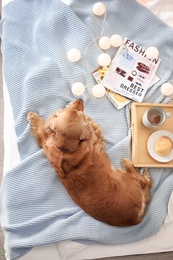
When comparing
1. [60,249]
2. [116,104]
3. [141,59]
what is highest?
[141,59]

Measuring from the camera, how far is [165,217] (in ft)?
5.35

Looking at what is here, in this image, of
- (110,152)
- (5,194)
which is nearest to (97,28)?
(110,152)

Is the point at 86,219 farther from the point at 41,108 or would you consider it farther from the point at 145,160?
the point at 41,108

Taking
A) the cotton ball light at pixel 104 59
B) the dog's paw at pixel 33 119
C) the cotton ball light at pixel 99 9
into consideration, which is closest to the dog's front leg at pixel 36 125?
the dog's paw at pixel 33 119

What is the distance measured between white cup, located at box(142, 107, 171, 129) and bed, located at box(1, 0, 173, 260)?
0.46 ft

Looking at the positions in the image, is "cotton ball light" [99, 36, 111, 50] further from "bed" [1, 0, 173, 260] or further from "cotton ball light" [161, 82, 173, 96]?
"cotton ball light" [161, 82, 173, 96]

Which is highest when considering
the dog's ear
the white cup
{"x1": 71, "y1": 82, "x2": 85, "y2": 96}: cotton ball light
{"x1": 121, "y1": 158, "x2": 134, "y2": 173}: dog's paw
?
{"x1": 71, "y1": 82, "x2": 85, "y2": 96}: cotton ball light

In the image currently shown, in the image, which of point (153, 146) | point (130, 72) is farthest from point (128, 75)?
point (153, 146)

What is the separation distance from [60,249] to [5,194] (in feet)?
1.34

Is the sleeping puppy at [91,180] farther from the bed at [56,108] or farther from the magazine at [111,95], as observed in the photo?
the magazine at [111,95]

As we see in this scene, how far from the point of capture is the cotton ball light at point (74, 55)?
1.69 metres

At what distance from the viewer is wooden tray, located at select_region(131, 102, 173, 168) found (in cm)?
164

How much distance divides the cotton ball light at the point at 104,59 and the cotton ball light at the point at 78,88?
0.19 m

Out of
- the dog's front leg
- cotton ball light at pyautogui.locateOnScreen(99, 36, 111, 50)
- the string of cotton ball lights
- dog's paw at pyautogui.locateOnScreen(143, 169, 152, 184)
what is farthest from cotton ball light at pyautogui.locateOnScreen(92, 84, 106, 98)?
A: dog's paw at pyautogui.locateOnScreen(143, 169, 152, 184)
